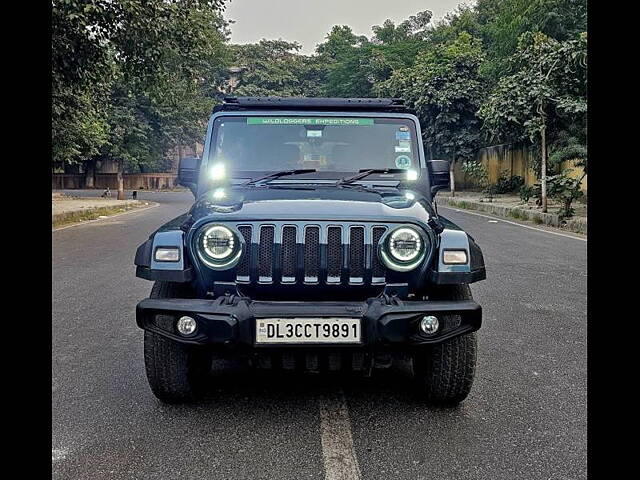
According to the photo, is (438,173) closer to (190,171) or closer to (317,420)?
(190,171)

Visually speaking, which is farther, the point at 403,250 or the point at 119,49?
the point at 119,49

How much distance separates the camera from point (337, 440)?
3254mm

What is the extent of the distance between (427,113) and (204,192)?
27.3m

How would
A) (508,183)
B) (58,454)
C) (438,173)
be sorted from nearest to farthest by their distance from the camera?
(58,454), (438,173), (508,183)

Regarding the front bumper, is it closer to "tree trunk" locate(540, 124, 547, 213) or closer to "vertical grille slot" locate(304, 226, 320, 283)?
"vertical grille slot" locate(304, 226, 320, 283)

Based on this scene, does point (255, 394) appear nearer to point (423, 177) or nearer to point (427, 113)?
point (423, 177)

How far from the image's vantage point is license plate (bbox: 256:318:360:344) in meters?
3.17

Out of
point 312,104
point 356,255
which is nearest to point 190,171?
point 312,104

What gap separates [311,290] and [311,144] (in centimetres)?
168

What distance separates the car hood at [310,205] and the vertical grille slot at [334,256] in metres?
0.10

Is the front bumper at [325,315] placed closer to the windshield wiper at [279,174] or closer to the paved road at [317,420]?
the paved road at [317,420]

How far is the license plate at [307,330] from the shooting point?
3166 mm

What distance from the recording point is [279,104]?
4.95m

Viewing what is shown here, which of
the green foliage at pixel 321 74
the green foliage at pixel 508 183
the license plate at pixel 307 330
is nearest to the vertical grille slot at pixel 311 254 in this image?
the license plate at pixel 307 330
